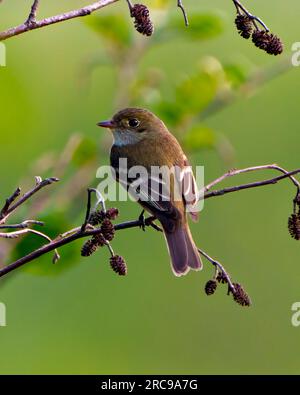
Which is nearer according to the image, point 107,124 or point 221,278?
point 221,278

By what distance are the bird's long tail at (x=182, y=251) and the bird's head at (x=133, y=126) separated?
0.79 m

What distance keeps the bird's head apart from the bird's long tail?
2.60ft

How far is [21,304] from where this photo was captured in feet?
19.2

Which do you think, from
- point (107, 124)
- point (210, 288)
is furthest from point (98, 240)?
point (107, 124)

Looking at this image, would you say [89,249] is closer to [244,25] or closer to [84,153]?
[244,25]

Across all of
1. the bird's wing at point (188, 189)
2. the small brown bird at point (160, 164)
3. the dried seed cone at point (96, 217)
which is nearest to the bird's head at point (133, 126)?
the small brown bird at point (160, 164)

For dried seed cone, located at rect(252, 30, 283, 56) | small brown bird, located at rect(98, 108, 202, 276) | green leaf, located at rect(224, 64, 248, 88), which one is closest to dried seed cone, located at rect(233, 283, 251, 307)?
dried seed cone, located at rect(252, 30, 283, 56)

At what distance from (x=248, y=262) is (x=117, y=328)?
1.09m

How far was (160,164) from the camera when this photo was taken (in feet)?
13.4

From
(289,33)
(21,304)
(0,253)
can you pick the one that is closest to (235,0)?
(0,253)

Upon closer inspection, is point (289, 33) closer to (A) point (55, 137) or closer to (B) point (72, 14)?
(A) point (55, 137)

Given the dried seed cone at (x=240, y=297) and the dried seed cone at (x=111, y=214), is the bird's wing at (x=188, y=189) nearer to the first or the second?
the dried seed cone at (x=240, y=297)

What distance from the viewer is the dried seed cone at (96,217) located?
2.43 meters

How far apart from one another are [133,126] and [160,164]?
738mm
